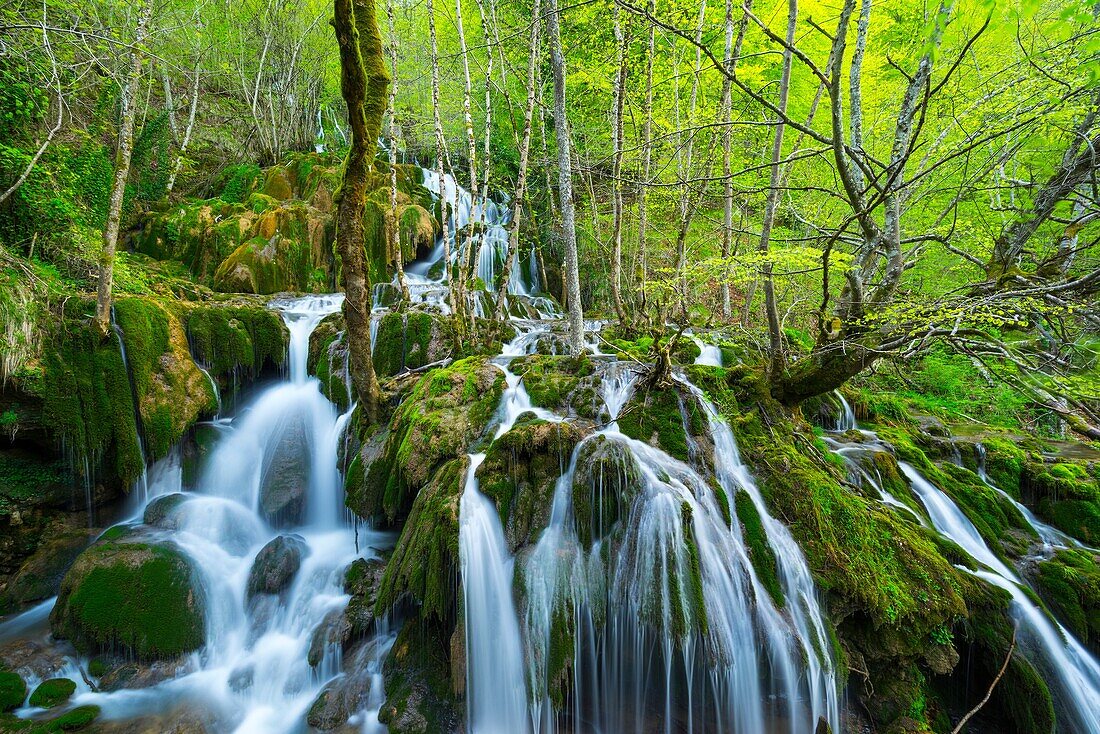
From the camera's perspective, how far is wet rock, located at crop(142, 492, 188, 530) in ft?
19.0

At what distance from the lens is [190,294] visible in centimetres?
940

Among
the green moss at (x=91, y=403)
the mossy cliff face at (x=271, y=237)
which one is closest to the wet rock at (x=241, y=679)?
the green moss at (x=91, y=403)

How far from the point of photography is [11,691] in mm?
4062

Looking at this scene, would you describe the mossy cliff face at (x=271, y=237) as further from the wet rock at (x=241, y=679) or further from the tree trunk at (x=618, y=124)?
the wet rock at (x=241, y=679)

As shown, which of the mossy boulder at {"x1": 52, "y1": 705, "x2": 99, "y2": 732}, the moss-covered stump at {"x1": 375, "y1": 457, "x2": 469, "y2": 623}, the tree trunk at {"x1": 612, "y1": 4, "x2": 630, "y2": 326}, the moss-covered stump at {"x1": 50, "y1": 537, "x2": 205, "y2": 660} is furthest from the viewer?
the tree trunk at {"x1": 612, "y1": 4, "x2": 630, "y2": 326}

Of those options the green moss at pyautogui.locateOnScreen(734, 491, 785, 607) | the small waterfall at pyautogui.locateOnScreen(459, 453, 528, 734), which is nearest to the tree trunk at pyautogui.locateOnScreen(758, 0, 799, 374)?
the green moss at pyautogui.locateOnScreen(734, 491, 785, 607)

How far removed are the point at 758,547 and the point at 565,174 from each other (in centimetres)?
594

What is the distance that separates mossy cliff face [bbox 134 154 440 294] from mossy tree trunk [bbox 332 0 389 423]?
6.78 meters

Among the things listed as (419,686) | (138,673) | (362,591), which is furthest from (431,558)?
(138,673)

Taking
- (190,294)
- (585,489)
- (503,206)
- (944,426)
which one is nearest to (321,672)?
(585,489)

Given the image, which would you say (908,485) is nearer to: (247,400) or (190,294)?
(247,400)

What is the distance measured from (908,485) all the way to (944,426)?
4.07 meters

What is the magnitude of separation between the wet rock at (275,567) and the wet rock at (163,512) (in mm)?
1335

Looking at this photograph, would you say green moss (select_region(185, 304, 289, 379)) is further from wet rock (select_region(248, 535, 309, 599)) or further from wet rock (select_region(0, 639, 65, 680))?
wet rock (select_region(0, 639, 65, 680))
